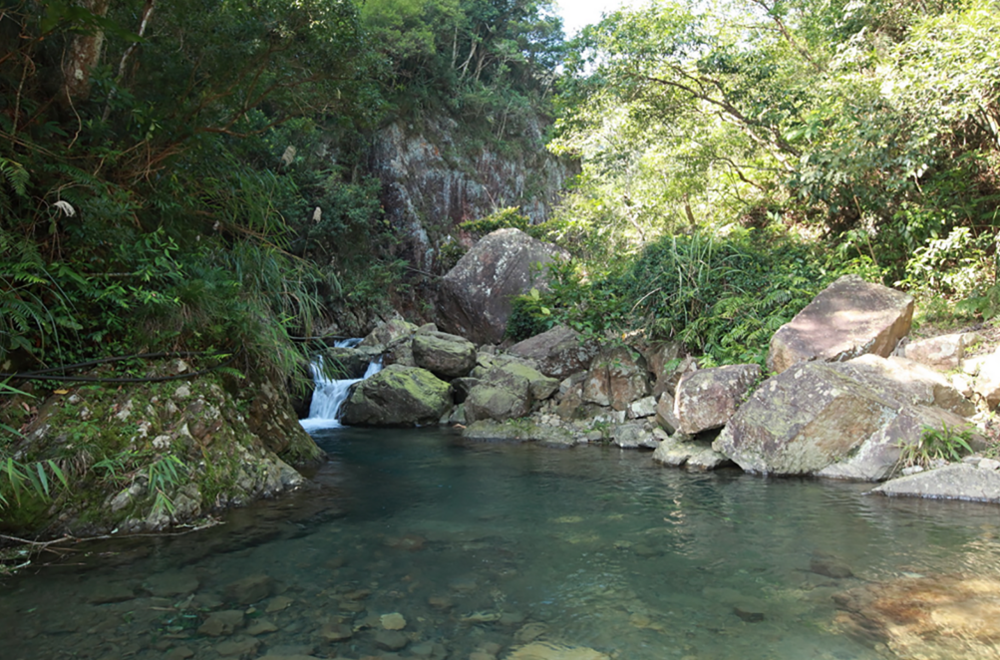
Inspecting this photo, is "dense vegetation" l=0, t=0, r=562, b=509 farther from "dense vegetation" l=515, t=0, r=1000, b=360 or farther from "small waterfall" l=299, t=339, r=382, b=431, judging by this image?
"dense vegetation" l=515, t=0, r=1000, b=360

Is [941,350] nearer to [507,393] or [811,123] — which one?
[811,123]

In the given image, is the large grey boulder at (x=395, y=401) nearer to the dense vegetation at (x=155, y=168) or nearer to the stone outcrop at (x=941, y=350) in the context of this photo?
the dense vegetation at (x=155, y=168)

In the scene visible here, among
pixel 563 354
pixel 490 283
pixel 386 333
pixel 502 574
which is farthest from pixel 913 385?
pixel 386 333

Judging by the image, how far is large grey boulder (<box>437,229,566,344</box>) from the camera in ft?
45.8

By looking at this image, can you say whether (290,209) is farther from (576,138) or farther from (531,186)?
(531,186)

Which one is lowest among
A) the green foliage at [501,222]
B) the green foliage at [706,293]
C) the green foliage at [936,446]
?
the green foliage at [936,446]

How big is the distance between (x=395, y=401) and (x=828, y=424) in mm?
6092

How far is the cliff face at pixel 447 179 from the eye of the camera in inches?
766

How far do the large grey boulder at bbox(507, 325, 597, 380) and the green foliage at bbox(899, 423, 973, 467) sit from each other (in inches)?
186

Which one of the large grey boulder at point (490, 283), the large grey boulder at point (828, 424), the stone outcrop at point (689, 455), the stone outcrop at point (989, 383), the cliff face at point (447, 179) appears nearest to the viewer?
the large grey boulder at point (828, 424)

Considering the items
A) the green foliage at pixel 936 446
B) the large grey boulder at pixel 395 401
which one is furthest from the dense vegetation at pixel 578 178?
the green foliage at pixel 936 446

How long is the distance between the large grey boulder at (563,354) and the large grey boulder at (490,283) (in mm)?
3415

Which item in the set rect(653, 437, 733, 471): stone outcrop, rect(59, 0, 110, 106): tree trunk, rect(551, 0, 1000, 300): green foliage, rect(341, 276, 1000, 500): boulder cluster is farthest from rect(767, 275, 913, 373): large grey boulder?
rect(59, 0, 110, 106): tree trunk

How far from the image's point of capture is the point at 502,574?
3.43 meters
